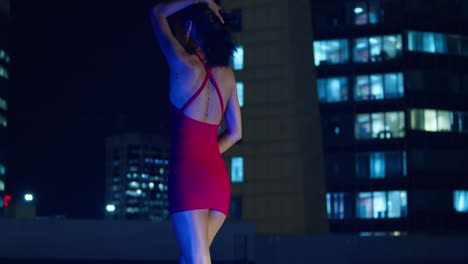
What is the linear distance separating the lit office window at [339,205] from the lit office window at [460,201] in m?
8.52

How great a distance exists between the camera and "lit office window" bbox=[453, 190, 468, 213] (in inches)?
2146

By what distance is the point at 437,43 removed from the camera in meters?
56.7

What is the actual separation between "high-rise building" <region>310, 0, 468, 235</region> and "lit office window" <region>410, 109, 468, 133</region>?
0.27 feet

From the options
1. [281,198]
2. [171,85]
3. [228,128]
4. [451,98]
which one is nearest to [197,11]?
[171,85]

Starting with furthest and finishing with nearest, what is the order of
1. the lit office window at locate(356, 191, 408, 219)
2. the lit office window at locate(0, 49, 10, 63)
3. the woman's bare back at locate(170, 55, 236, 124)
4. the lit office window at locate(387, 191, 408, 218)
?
the lit office window at locate(0, 49, 10, 63)
the lit office window at locate(356, 191, 408, 219)
the lit office window at locate(387, 191, 408, 218)
the woman's bare back at locate(170, 55, 236, 124)

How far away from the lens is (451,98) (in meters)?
56.1

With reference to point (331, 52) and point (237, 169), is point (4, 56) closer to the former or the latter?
point (331, 52)

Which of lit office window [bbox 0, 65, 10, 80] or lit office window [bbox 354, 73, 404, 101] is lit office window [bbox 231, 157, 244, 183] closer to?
lit office window [bbox 354, 73, 404, 101]

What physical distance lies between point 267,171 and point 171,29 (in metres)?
30.9

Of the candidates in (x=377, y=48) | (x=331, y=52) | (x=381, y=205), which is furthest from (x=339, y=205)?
(x=377, y=48)

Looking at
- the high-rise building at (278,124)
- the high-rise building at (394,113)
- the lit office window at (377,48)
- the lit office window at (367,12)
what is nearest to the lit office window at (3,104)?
the high-rise building at (394,113)

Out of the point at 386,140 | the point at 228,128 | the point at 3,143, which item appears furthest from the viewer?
the point at 3,143

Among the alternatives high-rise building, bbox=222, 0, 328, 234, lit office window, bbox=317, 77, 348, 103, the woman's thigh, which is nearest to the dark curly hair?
the woman's thigh

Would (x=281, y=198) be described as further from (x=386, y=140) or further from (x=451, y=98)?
(x=451, y=98)
